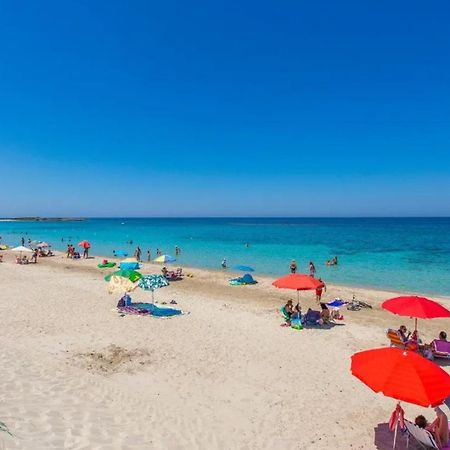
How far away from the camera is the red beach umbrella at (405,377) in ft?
18.8

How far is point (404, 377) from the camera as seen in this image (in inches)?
236

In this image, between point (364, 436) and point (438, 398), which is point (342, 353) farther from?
point (438, 398)

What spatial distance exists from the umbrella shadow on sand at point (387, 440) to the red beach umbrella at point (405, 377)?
1.70 m

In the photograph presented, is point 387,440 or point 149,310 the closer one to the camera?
point 387,440

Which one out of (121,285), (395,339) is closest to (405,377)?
(395,339)

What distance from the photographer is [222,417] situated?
7555mm

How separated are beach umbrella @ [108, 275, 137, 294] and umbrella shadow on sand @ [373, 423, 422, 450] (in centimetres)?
988

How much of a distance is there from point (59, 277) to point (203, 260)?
53.0 feet

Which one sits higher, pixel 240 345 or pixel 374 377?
pixel 374 377

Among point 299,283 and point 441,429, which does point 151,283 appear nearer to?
point 299,283

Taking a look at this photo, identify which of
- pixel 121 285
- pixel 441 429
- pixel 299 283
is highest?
pixel 299 283

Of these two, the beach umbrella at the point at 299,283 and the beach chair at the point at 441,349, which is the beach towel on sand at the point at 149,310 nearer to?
the beach umbrella at the point at 299,283

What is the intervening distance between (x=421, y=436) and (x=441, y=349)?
16.5 feet

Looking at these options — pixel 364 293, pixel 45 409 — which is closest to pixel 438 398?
pixel 45 409
